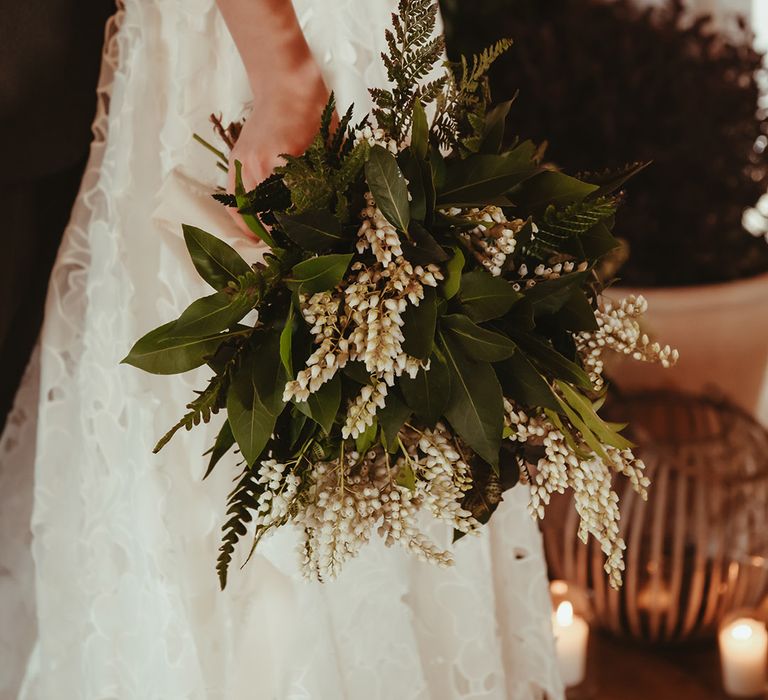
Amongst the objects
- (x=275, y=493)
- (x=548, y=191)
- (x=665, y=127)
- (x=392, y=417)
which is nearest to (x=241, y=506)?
(x=275, y=493)

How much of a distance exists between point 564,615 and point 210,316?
953mm

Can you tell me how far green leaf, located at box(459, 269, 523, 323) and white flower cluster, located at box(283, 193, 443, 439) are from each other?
0.08ft

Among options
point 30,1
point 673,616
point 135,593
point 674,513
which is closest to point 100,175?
point 30,1

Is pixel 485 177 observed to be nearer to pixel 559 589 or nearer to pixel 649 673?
pixel 559 589

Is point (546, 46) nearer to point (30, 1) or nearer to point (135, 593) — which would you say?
point (30, 1)

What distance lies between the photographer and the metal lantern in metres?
1.29

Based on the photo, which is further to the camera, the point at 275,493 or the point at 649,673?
the point at 649,673

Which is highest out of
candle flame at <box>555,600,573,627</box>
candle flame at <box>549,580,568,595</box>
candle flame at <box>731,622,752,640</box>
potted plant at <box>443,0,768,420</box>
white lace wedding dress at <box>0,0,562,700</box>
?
potted plant at <box>443,0,768,420</box>

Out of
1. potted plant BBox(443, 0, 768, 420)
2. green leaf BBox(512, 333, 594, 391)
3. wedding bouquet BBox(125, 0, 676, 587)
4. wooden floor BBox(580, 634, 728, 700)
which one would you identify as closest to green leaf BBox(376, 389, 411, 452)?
wedding bouquet BBox(125, 0, 676, 587)

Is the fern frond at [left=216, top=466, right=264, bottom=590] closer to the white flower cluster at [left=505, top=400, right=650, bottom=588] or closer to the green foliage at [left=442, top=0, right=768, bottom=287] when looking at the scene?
the white flower cluster at [left=505, top=400, right=650, bottom=588]

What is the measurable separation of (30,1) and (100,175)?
0.18 meters

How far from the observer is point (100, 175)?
87cm

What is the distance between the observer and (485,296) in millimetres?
567

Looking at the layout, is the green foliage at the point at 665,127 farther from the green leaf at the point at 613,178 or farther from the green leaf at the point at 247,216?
the green leaf at the point at 247,216
